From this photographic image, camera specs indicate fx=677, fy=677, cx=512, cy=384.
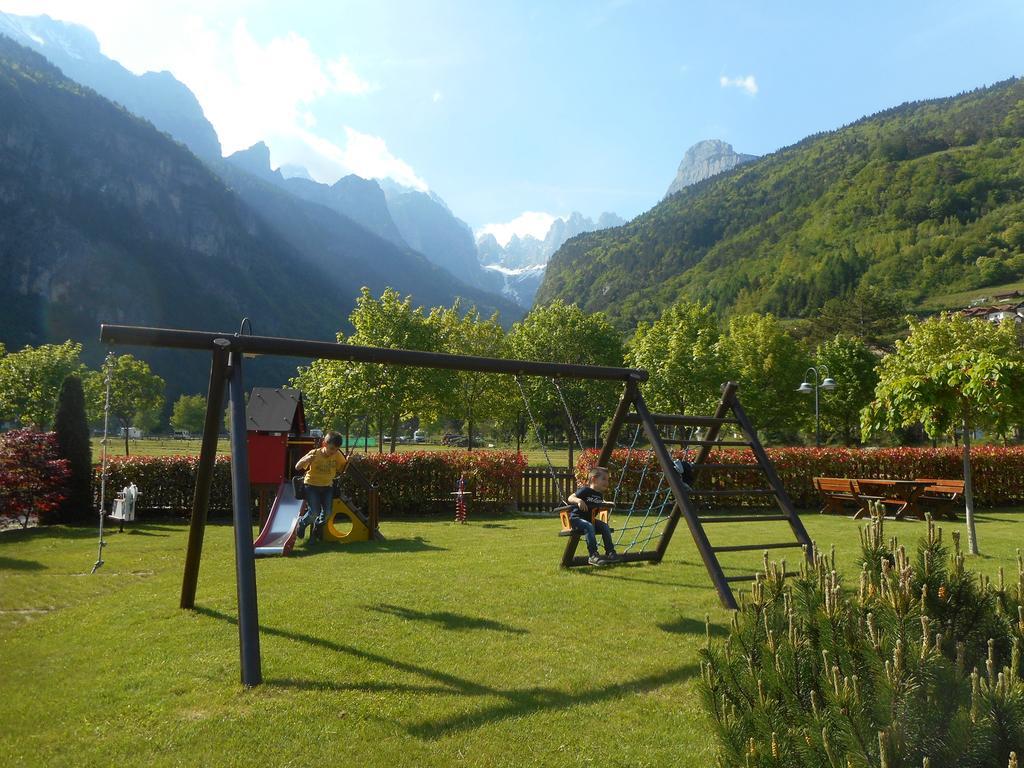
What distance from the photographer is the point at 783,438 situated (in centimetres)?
6231

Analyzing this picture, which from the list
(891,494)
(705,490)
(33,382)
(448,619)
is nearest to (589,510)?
(705,490)

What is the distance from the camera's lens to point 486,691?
4.83 m

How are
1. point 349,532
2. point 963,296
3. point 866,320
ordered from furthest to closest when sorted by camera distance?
point 963,296, point 866,320, point 349,532

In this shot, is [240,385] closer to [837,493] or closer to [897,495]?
[897,495]

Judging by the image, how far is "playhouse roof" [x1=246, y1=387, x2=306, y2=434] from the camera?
50.6 feet

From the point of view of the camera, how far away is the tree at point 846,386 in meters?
57.1

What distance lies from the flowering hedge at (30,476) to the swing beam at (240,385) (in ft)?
30.8

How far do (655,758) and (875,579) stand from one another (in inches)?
63.5

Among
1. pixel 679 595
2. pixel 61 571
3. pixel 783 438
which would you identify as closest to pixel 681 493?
pixel 679 595

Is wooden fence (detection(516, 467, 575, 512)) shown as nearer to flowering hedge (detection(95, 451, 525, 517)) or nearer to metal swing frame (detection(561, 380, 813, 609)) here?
flowering hedge (detection(95, 451, 525, 517))

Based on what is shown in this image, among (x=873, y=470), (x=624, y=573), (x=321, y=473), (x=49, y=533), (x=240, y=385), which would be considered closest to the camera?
(x=240, y=385)

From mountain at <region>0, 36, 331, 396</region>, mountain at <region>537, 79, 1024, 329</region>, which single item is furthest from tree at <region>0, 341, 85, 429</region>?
mountain at <region>537, 79, 1024, 329</region>

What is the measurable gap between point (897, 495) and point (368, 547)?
A: 41.6 feet

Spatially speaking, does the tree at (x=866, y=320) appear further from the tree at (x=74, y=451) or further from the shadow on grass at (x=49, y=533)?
the shadow on grass at (x=49, y=533)
